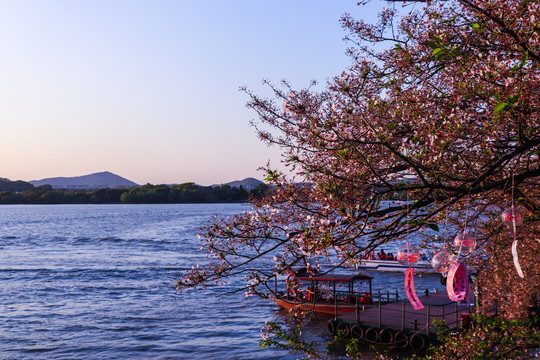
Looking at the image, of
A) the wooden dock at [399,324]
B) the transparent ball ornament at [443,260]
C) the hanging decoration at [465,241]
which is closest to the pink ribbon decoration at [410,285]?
the transparent ball ornament at [443,260]

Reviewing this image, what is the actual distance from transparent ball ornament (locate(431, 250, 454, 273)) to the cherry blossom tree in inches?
15.5

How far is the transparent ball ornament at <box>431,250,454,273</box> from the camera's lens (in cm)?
715

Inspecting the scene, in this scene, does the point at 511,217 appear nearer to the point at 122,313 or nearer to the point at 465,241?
the point at 465,241

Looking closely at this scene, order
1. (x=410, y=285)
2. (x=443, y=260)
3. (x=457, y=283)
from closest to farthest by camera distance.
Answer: (x=443, y=260) < (x=457, y=283) < (x=410, y=285)

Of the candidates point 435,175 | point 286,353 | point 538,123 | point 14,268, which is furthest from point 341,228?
point 14,268

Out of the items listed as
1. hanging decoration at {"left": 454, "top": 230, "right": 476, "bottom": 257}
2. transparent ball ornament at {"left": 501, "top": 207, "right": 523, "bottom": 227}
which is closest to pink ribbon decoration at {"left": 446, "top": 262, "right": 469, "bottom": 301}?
hanging decoration at {"left": 454, "top": 230, "right": 476, "bottom": 257}

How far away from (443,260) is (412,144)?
1.66m

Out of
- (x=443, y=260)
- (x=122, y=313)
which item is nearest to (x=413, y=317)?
(x=443, y=260)

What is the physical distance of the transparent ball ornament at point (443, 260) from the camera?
715 centimetres

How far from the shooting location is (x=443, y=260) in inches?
282

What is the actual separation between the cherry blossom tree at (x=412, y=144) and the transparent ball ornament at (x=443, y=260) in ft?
1.29

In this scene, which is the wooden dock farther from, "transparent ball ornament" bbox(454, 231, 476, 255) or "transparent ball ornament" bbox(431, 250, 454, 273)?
"transparent ball ornament" bbox(454, 231, 476, 255)

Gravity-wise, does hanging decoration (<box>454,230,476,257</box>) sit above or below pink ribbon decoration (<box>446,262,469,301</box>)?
above

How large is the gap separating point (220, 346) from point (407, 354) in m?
10.8
